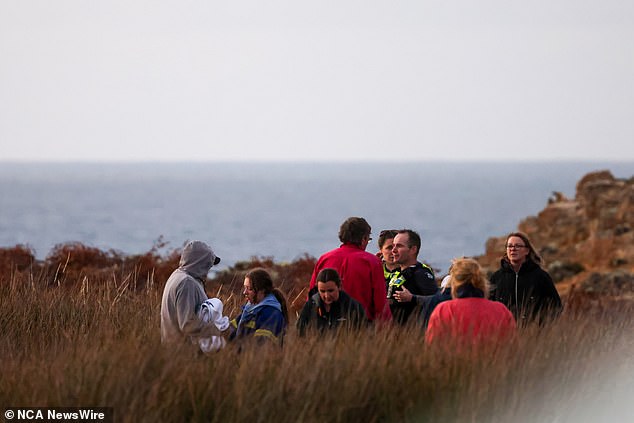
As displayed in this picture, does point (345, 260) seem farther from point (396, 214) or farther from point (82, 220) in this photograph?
point (396, 214)

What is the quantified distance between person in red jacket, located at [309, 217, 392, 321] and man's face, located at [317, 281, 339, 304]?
607 millimetres

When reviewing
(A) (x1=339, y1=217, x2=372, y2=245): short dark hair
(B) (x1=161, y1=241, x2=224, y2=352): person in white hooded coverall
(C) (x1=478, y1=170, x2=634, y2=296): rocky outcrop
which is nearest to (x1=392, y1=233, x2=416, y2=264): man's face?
(A) (x1=339, y1=217, x2=372, y2=245): short dark hair

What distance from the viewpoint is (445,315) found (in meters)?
9.30

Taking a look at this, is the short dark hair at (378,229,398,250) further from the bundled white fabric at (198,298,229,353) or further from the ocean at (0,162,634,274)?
the ocean at (0,162,634,274)

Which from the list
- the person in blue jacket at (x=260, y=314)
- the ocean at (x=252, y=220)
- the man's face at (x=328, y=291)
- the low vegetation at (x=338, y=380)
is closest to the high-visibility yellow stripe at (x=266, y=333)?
the person in blue jacket at (x=260, y=314)

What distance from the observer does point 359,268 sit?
10.4 meters

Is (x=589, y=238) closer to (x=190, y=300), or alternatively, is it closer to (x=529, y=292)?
(x=529, y=292)

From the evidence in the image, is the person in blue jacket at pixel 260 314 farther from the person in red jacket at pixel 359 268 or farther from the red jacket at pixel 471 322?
the red jacket at pixel 471 322

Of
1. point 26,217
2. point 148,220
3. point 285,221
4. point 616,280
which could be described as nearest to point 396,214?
point 285,221

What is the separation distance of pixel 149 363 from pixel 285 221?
124437 mm

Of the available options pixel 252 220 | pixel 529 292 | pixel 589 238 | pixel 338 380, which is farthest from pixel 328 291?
pixel 252 220

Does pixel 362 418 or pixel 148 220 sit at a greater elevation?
pixel 362 418

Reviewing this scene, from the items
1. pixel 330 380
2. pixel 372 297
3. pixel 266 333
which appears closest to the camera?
pixel 330 380

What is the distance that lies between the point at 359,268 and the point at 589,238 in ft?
77.7
